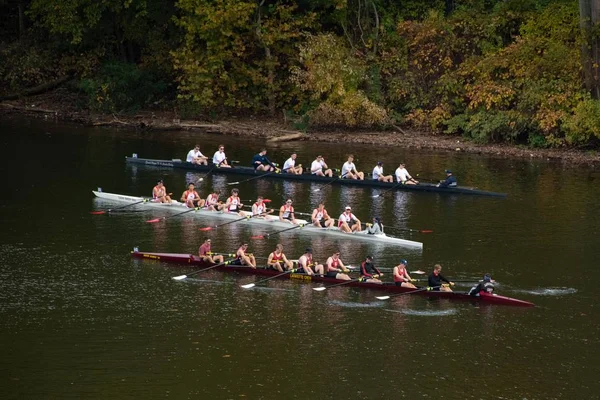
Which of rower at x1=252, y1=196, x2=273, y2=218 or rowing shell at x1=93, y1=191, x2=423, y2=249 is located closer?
rowing shell at x1=93, y1=191, x2=423, y2=249

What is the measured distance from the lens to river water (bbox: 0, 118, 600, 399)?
25609 mm

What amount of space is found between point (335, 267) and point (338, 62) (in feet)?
84.8

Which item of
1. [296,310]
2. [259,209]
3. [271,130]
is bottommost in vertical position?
[296,310]

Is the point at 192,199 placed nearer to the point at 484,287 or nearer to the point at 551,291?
the point at 484,287

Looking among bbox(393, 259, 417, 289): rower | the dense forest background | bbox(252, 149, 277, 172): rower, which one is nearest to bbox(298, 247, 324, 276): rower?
bbox(393, 259, 417, 289): rower

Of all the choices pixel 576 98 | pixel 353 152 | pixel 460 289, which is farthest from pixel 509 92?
pixel 460 289

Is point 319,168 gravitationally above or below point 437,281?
above

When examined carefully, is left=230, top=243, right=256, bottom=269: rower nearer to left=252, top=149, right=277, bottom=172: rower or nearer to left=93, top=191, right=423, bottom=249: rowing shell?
left=93, top=191, right=423, bottom=249: rowing shell

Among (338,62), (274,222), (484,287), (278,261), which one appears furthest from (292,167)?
(484,287)

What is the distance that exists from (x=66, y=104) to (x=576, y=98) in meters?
29.3

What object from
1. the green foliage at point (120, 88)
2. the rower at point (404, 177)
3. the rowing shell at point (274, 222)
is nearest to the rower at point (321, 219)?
the rowing shell at point (274, 222)

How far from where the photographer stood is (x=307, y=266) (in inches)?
1292

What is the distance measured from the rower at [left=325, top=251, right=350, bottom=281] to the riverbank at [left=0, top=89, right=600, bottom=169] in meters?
20.7

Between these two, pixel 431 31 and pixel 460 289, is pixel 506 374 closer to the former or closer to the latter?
pixel 460 289
